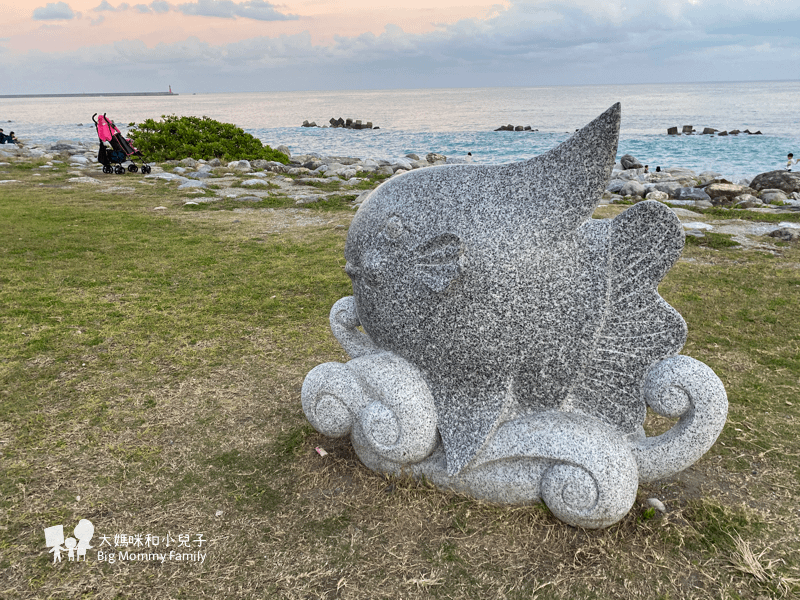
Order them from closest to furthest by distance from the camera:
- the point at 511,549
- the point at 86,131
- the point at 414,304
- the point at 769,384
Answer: the point at 511,549, the point at 414,304, the point at 769,384, the point at 86,131

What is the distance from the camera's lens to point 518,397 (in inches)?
131

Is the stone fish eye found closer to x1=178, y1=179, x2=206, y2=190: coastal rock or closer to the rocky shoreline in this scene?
the rocky shoreline

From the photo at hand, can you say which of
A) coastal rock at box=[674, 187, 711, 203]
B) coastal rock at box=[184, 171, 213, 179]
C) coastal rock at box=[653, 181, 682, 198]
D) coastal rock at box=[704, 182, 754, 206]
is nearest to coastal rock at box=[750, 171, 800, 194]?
coastal rock at box=[704, 182, 754, 206]

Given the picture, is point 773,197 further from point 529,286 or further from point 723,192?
point 529,286

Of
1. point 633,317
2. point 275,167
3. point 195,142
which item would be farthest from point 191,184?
point 633,317

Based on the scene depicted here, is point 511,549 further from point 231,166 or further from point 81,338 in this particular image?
point 231,166

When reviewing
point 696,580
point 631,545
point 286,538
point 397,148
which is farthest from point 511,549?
point 397,148

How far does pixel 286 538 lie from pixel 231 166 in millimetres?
16188

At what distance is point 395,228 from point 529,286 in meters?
0.85

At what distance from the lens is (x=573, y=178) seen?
10.1 ft

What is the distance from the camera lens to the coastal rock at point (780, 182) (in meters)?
14.7

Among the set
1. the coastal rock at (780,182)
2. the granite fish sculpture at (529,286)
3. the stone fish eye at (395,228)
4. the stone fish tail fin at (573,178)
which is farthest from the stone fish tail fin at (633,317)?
the coastal rock at (780,182)

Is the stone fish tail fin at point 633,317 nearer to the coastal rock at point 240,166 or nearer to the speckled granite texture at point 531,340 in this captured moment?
the speckled granite texture at point 531,340

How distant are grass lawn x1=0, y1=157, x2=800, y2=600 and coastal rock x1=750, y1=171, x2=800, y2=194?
30.6 feet
